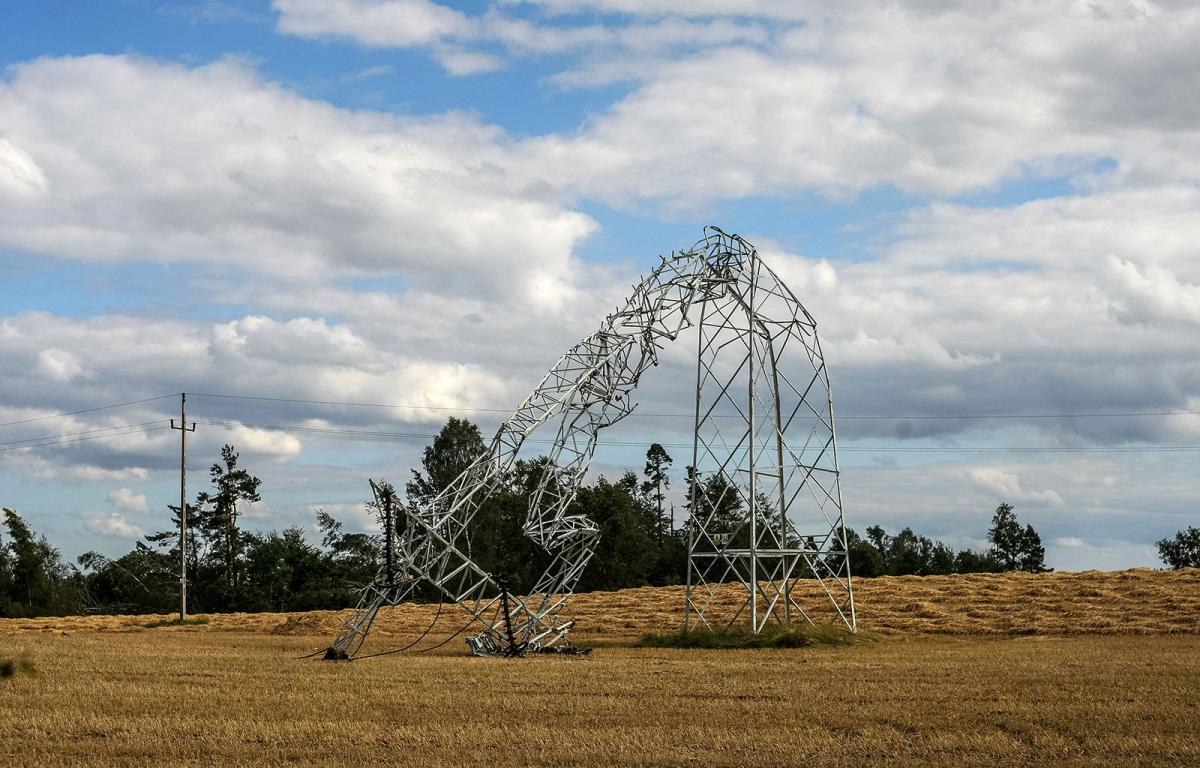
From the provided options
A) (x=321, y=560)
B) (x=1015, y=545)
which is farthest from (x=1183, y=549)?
(x=321, y=560)

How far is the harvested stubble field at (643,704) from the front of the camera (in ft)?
50.6

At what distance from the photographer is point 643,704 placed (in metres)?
19.9

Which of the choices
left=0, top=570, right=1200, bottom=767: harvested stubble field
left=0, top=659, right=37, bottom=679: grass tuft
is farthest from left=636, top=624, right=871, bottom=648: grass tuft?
left=0, top=659, right=37, bottom=679: grass tuft

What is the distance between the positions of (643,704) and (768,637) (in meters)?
14.0

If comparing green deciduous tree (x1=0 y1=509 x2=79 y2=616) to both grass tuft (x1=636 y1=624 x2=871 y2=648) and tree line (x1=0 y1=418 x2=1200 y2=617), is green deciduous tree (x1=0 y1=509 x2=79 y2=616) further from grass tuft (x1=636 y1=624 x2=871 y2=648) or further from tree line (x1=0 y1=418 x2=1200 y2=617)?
grass tuft (x1=636 y1=624 x2=871 y2=648)

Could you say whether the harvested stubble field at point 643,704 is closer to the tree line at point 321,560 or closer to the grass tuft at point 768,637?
the grass tuft at point 768,637

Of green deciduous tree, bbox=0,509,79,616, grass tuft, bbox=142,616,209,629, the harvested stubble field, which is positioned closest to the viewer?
the harvested stubble field

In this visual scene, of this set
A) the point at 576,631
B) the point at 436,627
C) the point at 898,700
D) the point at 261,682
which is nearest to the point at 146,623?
the point at 436,627

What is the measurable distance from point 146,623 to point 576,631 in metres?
23.2

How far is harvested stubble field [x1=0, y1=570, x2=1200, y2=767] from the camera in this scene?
1541 centimetres

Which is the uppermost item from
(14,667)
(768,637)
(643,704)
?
(14,667)

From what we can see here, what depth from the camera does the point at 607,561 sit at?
81125mm

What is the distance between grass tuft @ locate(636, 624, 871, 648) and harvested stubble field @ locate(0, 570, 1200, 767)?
768 millimetres

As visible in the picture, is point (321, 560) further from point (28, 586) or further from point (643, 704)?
point (643, 704)
